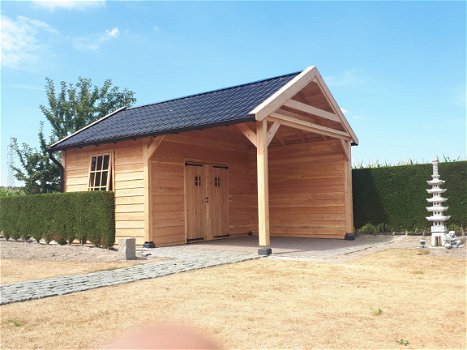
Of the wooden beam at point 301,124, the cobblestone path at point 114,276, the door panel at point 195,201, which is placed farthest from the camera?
the door panel at point 195,201

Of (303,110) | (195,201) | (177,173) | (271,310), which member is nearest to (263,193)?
(303,110)

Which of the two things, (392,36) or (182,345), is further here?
(392,36)

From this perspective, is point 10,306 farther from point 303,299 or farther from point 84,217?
point 84,217

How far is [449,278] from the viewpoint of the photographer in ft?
23.0

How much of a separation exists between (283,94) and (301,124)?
1268 millimetres

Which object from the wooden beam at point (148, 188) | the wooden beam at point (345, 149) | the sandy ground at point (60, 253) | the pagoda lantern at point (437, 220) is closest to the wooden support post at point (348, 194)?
the wooden beam at point (345, 149)

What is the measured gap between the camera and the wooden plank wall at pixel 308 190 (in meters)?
14.2

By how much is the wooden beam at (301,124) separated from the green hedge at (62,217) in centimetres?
461

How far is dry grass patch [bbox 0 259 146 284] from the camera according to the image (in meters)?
7.84

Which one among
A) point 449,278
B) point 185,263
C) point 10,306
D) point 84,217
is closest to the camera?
point 10,306

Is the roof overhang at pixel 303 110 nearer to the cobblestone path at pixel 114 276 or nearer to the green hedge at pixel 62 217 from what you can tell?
the cobblestone path at pixel 114 276

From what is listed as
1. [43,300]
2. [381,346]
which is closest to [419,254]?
[381,346]

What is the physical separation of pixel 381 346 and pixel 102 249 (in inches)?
328

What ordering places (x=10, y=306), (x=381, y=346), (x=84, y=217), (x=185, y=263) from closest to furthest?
(x=381, y=346) → (x=10, y=306) → (x=185, y=263) → (x=84, y=217)
